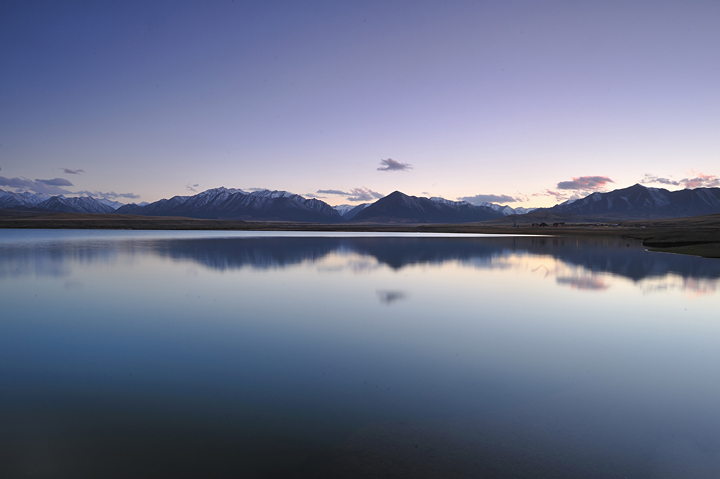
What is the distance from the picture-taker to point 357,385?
9305 mm

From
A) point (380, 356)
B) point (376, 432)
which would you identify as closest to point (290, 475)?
point (376, 432)

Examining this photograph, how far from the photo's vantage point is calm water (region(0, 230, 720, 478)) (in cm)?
629

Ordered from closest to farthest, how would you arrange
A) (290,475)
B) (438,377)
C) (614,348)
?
(290,475) → (438,377) → (614,348)

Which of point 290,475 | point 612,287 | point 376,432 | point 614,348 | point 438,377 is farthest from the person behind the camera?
point 612,287

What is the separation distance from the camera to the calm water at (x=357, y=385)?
6289 millimetres

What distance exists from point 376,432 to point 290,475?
6.10 feet

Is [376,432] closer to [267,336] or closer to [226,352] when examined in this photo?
[226,352]

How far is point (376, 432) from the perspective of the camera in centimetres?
713

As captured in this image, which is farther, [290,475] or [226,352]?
[226,352]

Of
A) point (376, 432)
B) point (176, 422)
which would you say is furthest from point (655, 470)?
point (176, 422)

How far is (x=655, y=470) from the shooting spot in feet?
20.0

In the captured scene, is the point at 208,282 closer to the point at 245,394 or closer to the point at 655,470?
the point at 245,394

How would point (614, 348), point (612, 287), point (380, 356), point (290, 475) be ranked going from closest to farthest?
point (290, 475) < point (380, 356) < point (614, 348) < point (612, 287)

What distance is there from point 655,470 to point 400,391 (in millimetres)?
4651
